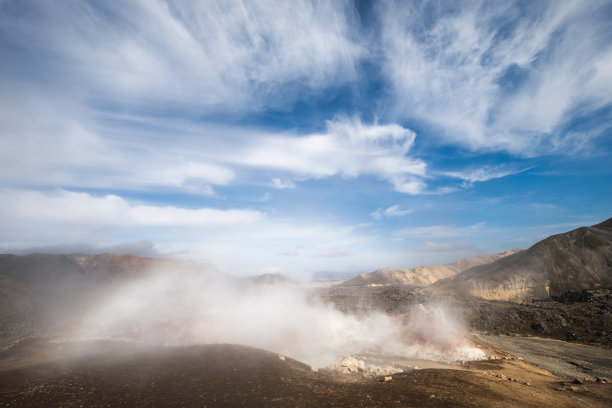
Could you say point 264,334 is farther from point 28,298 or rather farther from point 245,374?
point 28,298

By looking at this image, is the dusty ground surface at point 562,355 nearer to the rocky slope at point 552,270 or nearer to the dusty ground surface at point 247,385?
the dusty ground surface at point 247,385

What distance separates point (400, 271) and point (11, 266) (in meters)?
129

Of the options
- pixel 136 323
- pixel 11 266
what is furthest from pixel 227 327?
pixel 11 266

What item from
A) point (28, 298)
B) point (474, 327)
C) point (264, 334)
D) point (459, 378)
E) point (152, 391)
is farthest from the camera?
point (28, 298)

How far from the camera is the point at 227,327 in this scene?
30.9m

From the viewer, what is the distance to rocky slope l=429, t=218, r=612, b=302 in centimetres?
6038

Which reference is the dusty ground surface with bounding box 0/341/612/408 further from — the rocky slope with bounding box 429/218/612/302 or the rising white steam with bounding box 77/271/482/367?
the rocky slope with bounding box 429/218/612/302

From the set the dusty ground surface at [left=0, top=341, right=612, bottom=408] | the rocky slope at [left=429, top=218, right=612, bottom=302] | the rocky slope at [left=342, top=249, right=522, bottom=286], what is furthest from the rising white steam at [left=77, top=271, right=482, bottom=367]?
the rocky slope at [left=342, top=249, right=522, bottom=286]

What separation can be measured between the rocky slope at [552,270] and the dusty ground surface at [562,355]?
36302mm

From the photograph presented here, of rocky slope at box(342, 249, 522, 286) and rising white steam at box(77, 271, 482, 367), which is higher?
rocky slope at box(342, 249, 522, 286)

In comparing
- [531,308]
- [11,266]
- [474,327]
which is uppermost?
[11,266]

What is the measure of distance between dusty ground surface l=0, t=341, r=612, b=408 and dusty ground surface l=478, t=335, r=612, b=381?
478cm

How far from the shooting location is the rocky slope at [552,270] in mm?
60375

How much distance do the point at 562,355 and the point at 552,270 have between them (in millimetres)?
50870
